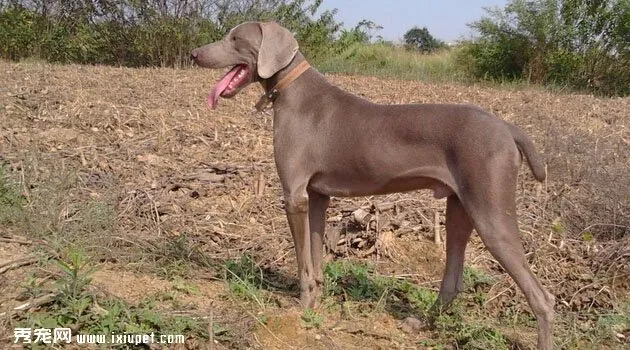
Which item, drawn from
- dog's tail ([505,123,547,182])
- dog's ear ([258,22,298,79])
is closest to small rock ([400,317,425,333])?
dog's tail ([505,123,547,182])

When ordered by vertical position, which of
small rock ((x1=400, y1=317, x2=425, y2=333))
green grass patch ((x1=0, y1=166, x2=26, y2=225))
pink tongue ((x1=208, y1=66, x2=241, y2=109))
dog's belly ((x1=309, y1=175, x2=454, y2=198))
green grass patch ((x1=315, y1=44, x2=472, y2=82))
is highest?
pink tongue ((x1=208, y1=66, x2=241, y2=109))

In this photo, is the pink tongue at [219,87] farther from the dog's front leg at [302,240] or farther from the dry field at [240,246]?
the dry field at [240,246]

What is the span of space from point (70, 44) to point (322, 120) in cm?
1512

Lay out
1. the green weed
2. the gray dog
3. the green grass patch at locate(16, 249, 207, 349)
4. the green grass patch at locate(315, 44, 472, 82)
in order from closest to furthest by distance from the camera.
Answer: the green grass patch at locate(16, 249, 207, 349) < the gray dog < the green weed < the green grass patch at locate(315, 44, 472, 82)

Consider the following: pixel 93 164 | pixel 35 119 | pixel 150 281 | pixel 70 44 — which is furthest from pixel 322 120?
pixel 70 44

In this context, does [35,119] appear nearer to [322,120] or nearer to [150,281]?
[150,281]

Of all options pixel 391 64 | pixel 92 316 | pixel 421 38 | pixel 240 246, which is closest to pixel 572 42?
pixel 391 64

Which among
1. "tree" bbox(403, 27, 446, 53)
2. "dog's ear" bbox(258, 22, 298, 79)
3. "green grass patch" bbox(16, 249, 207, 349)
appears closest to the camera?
"green grass patch" bbox(16, 249, 207, 349)

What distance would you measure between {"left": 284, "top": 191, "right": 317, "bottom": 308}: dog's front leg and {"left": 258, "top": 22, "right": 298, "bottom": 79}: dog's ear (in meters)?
0.79

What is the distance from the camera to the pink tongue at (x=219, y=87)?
456 centimetres

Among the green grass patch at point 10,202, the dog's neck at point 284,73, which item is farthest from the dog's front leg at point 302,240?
the green grass patch at point 10,202

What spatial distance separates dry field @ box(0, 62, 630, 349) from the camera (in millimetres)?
4129

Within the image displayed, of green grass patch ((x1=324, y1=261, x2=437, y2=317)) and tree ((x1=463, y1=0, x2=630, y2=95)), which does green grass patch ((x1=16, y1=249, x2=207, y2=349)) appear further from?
tree ((x1=463, y1=0, x2=630, y2=95))

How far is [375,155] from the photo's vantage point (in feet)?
13.9
